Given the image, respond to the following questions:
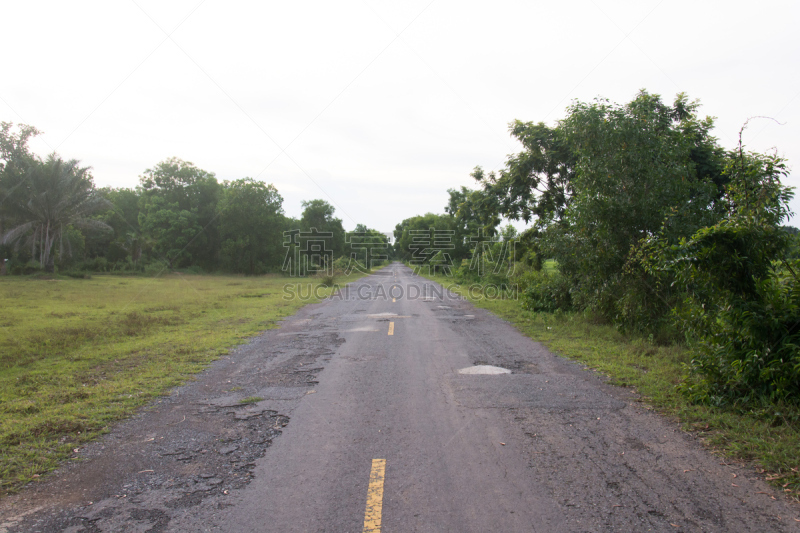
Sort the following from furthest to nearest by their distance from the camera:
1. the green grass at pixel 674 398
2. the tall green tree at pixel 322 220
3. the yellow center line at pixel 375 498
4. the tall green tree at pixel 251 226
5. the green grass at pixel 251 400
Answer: the tall green tree at pixel 322 220 < the tall green tree at pixel 251 226 < the green grass at pixel 251 400 < the green grass at pixel 674 398 < the yellow center line at pixel 375 498

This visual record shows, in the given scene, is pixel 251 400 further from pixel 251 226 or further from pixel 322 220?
pixel 322 220

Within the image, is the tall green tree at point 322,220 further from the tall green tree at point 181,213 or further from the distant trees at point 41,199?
the distant trees at point 41,199

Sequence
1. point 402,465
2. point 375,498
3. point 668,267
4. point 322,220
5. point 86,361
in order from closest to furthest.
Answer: point 375,498
point 402,465
point 668,267
point 86,361
point 322,220

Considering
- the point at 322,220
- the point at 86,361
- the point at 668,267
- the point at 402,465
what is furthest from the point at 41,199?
the point at 668,267

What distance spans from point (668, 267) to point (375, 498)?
4.29 metres

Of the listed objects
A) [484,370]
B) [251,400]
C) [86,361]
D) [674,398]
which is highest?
[674,398]

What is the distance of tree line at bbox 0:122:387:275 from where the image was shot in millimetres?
35062

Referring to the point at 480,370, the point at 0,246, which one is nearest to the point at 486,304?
the point at 480,370

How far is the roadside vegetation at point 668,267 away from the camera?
16.0 ft

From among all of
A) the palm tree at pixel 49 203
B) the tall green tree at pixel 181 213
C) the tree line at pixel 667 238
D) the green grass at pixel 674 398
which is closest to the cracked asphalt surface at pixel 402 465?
the green grass at pixel 674 398

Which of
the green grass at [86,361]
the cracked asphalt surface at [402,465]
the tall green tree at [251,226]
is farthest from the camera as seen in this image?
the tall green tree at [251,226]

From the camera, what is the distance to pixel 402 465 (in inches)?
152

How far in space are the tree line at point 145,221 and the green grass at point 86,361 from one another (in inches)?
911

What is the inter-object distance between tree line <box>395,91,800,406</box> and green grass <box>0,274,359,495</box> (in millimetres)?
6880
